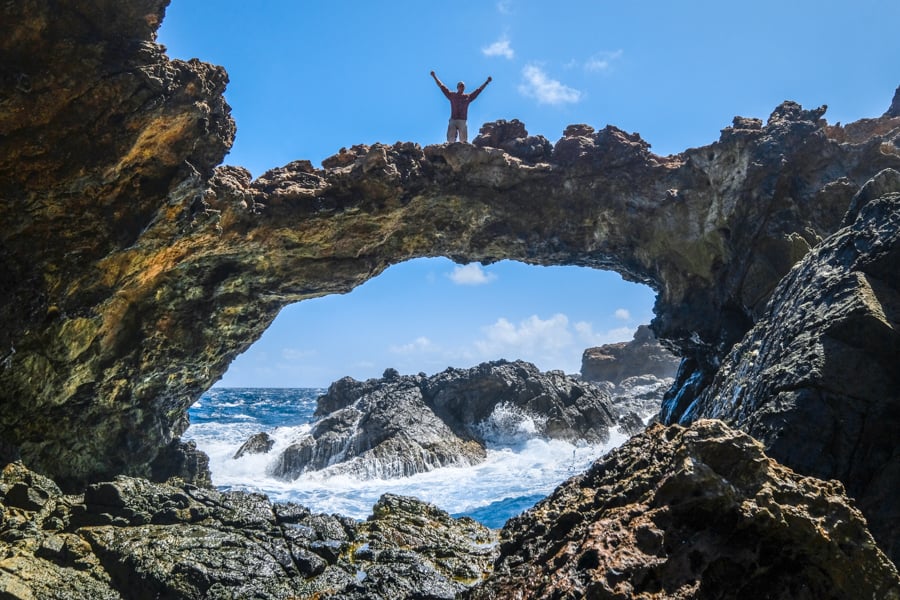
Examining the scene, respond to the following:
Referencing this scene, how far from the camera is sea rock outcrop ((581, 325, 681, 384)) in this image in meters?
67.4

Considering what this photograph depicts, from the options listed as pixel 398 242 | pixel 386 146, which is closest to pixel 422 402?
pixel 398 242

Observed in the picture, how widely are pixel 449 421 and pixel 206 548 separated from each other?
20.8 metres

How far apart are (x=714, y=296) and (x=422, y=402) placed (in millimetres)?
17935

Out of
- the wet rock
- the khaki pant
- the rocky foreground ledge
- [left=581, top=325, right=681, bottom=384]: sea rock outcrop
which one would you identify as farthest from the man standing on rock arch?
[left=581, top=325, right=681, bottom=384]: sea rock outcrop

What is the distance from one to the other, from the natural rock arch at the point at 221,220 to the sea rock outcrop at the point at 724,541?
907 centimetres

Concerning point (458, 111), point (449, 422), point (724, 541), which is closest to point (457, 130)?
point (458, 111)

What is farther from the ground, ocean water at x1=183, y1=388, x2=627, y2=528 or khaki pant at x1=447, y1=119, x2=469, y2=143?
khaki pant at x1=447, y1=119, x2=469, y2=143

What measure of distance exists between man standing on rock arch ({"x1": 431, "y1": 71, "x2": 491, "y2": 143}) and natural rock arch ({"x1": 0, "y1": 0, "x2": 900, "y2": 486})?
92 cm

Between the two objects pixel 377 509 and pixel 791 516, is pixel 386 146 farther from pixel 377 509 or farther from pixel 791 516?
pixel 791 516

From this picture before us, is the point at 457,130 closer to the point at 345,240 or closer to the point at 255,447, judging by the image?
the point at 345,240

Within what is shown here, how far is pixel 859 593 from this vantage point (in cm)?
387

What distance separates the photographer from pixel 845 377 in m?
6.16

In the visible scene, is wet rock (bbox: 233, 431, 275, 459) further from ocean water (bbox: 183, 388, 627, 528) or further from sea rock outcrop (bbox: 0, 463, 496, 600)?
sea rock outcrop (bbox: 0, 463, 496, 600)

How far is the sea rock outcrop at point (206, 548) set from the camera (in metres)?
7.34
